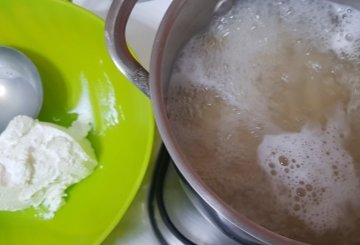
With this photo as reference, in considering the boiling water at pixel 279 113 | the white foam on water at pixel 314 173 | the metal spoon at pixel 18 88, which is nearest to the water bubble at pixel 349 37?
the boiling water at pixel 279 113

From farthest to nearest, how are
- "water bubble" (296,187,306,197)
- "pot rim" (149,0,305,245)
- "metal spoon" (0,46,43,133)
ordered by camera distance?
"metal spoon" (0,46,43,133) < "water bubble" (296,187,306,197) < "pot rim" (149,0,305,245)

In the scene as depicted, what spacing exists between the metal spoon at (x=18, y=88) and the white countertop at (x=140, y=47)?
11 cm

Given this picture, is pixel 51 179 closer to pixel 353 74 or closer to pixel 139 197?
pixel 139 197

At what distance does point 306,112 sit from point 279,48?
80 mm

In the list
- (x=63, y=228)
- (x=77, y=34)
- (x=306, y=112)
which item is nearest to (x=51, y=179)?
(x=63, y=228)

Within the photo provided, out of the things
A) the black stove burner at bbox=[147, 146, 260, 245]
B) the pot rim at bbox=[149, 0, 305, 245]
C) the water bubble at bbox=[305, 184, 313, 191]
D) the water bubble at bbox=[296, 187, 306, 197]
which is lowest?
the black stove burner at bbox=[147, 146, 260, 245]

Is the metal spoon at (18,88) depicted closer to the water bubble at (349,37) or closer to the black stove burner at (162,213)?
the black stove burner at (162,213)

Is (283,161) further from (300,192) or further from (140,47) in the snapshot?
(140,47)

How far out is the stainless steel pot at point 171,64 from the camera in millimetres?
364

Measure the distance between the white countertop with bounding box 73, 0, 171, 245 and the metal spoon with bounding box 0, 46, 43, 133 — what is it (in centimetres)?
11

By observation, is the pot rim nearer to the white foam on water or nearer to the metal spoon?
the white foam on water

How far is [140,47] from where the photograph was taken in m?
0.64

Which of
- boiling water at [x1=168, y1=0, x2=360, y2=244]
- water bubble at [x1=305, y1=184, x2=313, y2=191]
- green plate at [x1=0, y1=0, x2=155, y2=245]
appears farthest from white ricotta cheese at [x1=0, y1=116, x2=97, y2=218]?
water bubble at [x1=305, y1=184, x2=313, y2=191]

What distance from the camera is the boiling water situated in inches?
18.2
